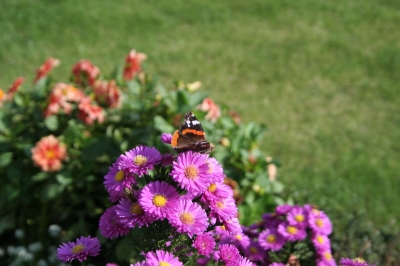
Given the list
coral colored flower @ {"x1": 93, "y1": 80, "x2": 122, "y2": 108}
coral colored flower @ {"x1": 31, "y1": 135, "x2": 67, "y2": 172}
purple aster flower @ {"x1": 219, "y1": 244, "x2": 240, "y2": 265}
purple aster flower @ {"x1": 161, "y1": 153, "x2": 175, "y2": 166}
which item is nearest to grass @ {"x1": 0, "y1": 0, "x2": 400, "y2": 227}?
coral colored flower @ {"x1": 93, "y1": 80, "x2": 122, "y2": 108}

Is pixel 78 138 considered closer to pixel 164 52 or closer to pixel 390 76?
pixel 164 52

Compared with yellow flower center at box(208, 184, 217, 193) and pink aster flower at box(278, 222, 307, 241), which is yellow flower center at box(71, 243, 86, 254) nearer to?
yellow flower center at box(208, 184, 217, 193)

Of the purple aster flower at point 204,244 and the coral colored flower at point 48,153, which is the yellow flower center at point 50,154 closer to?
the coral colored flower at point 48,153

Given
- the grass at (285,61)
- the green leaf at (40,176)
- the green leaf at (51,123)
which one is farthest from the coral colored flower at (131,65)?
the grass at (285,61)

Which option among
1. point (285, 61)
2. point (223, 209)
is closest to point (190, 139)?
point (223, 209)

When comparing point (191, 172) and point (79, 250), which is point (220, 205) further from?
point (79, 250)

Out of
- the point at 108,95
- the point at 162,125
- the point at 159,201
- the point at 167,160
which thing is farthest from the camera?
the point at 108,95

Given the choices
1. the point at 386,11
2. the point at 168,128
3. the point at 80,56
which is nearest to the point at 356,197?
the point at 168,128

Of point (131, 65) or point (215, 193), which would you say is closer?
point (215, 193)
